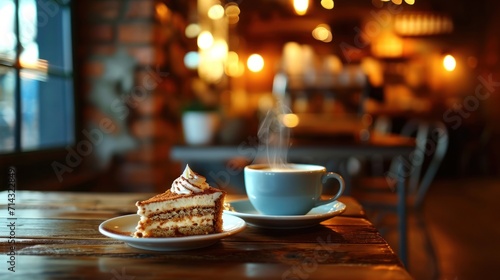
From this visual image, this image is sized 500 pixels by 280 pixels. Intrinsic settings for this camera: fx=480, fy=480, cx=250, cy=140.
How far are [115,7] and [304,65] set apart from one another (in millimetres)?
2362

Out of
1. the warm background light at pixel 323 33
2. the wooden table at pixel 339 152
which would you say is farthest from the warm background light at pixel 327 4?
the wooden table at pixel 339 152

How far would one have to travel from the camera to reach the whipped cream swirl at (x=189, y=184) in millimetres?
763

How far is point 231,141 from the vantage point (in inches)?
87.6

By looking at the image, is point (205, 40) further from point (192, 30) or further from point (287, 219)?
point (287, 219)

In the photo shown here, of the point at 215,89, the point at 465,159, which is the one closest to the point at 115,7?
the point at 215,89

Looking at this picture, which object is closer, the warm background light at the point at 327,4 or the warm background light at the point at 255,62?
the warm background light at the point at 327,4

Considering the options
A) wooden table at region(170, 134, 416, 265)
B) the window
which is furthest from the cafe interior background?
wooden table at region(170, 134, 416, 265)

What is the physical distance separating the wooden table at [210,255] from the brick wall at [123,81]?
4.52ft

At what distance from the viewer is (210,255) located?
681 millimetres

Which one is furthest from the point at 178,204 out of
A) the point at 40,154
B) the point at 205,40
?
the point at 205,40

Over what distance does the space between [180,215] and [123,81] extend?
1.68m

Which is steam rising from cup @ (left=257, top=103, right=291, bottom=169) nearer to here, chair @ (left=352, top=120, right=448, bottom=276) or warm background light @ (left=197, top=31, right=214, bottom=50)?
chair @ (left=352, top=120, right=448, bottom=276)

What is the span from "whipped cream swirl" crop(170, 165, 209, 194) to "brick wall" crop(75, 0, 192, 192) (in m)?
1.56

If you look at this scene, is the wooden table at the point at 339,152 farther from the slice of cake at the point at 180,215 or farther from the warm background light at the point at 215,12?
the warm background light at the point at 215,12
